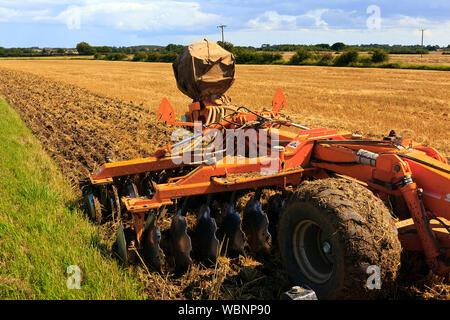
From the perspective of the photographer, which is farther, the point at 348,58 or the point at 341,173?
the point at 348,58

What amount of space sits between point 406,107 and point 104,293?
13.3 metres

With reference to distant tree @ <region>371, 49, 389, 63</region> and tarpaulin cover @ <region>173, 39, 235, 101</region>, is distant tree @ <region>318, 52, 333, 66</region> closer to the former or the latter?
distant tree @ <region>371, 49, 389, 63</region>

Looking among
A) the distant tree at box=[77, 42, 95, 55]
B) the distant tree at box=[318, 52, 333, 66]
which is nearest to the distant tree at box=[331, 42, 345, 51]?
the distant tree at box=[318, 52, 333, 66]

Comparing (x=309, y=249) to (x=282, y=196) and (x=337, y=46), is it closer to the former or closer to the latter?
(x=282, y=196)

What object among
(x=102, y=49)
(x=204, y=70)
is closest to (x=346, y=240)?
(x=204, y=70)

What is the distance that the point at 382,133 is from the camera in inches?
388

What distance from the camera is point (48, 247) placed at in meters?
3.95

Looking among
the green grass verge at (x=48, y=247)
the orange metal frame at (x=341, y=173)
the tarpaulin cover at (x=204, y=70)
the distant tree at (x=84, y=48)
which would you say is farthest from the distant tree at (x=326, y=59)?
the distant tree at (x=84, y=48)

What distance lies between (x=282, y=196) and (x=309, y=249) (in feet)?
4.73

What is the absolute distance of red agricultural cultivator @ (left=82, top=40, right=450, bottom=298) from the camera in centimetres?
288

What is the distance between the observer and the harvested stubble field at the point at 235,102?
3667mm

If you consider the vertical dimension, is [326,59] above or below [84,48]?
below

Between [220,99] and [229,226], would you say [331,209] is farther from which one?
[220,99]
